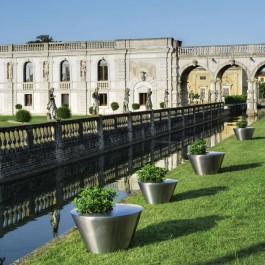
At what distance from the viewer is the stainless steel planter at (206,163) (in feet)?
45.0

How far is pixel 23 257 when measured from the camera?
7566 millimetres

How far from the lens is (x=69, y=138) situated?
19.2 metres

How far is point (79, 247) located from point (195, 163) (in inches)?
258

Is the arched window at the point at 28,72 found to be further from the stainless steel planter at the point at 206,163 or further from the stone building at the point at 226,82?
the stainless steel planter at the point at 206,163

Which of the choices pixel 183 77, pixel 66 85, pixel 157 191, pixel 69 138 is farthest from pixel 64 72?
pixel 157 191

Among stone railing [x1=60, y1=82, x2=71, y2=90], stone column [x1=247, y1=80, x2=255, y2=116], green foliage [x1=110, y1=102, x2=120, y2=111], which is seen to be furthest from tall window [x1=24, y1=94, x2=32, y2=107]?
stone column [x1=247, y1=80, x2=255, y2=116]

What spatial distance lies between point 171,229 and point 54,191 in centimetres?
569

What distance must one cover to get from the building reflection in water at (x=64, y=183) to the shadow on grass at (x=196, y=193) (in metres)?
2.01

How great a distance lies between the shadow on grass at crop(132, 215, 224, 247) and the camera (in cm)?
791

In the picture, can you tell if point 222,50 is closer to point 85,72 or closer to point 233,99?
point 85,72

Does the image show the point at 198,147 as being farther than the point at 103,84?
No

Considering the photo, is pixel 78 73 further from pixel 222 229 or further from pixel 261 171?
pixel 222 229

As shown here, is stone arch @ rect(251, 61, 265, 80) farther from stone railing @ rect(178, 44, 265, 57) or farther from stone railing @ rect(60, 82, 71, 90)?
stone railing @ rect(60, 82, 71, 90)

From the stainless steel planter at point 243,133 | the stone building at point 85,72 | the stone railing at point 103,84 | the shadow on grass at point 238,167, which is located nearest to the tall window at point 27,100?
the stone building at point 85,72
